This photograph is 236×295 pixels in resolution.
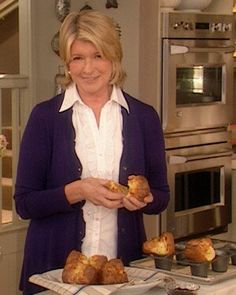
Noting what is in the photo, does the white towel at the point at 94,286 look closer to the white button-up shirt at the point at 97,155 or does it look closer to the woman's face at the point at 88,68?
the white button-up shirt at the point at 97,155

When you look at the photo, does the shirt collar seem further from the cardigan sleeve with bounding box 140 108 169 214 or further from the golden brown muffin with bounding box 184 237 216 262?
the golden brown muffin with bounding box 184 237 216 262

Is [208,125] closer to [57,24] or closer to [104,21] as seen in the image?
[57,24]

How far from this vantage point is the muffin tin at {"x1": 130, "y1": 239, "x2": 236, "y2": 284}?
202 centimetres

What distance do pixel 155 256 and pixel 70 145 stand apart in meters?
0.41

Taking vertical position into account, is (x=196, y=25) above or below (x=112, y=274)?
above

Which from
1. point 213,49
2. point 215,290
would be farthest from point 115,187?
point 213,49

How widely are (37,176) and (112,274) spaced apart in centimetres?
46

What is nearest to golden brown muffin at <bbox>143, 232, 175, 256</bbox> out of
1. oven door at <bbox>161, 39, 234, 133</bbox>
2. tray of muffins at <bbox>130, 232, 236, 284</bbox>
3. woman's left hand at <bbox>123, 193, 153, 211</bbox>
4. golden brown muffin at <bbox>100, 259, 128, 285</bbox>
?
tray of muffins at <bbox>130, 232, 236, 284</bbox>

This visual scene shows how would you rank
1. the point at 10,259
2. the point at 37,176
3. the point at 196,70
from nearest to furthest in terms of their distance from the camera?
the point at 37,176 < the point at 10,259 < the point at 196,70

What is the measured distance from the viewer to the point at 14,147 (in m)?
4.42

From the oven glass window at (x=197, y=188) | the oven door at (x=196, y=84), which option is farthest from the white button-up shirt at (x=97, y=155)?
the oven glass window at (x=197, y=188)

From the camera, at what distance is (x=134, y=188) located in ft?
7.02

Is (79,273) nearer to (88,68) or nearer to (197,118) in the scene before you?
(88,68)

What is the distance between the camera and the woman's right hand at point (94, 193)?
6.97ft
